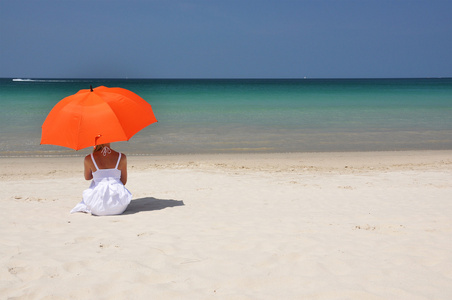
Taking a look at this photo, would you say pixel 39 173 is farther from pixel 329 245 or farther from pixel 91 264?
pixel 329 245

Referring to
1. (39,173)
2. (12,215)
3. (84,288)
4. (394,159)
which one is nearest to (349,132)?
(394,159)

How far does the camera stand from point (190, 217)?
238 inches

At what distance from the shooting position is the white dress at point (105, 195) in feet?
20.0

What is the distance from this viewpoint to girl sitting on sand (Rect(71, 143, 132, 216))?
20.0ft

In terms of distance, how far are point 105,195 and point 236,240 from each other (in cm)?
223

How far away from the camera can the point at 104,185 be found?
6152mm

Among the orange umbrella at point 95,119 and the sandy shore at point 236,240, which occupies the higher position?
the orange umbrella at point 95,119

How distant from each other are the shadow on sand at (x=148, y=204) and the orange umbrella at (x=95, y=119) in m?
1.25

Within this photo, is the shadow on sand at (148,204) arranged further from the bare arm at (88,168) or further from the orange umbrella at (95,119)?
the orange umbrella at (95,119)

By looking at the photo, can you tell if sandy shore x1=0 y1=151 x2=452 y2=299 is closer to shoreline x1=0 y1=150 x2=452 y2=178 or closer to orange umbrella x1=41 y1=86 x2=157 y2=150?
orange umbrella x1=41 y1=86 x2=157 y2=150

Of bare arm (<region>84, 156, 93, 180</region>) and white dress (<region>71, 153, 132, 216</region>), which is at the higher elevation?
bare arm (<region>84, 156, 93, 180</region>)

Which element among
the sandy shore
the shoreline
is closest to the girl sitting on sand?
the sandy shore

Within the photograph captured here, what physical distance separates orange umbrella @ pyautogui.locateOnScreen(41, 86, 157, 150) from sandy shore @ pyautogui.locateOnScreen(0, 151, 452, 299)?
42.2 inches

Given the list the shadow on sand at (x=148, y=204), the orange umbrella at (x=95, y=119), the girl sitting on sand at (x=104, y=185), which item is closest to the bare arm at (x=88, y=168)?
the girl sitting on sand at (x=104, y=185)
